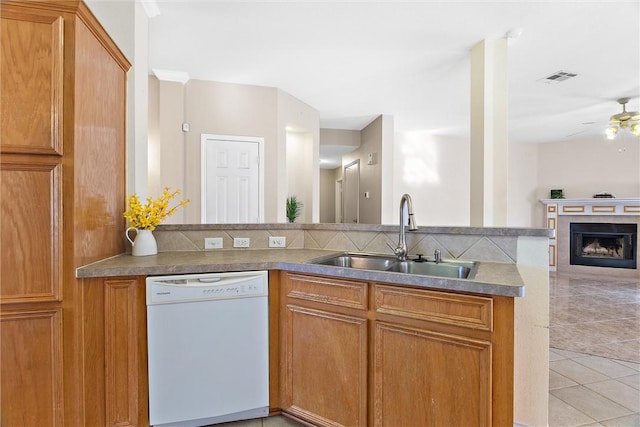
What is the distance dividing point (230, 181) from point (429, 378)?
3544mm

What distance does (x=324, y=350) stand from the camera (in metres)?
1.61

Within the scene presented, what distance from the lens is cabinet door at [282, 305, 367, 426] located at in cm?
151

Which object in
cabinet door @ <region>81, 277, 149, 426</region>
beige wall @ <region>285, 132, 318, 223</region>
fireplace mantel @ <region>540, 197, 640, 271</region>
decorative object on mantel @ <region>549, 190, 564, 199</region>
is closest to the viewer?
cabinet door @ <region>81, 277, 149, 426</region>

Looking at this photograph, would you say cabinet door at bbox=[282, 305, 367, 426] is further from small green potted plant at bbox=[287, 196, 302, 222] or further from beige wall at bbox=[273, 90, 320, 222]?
small green potted plant at bbox=[287, 196, 302, 222]

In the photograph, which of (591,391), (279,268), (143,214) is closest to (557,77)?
(591,391)

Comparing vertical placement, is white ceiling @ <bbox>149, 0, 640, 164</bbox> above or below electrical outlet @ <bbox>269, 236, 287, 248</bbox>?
above

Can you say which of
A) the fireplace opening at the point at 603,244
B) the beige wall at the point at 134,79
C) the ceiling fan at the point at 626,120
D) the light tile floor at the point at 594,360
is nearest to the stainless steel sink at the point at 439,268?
the light tile floor at the point at 594,360

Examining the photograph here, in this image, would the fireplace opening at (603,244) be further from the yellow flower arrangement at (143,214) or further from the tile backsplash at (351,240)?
the yellow flower arrangement at (143,214)

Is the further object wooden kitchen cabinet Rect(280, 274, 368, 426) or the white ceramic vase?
the white ceramic vase

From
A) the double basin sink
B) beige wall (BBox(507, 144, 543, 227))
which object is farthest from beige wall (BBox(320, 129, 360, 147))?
the double basin sink

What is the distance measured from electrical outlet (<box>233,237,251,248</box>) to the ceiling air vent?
4.08 m

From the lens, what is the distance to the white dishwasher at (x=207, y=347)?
1.59m

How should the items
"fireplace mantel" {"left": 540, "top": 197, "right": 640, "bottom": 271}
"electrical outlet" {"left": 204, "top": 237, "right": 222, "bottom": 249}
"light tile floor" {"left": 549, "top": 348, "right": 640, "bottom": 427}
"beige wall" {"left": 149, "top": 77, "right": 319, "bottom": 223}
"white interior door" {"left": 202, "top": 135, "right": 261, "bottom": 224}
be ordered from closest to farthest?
1. "light tile floor" {"left": 549, "top": 348, "right": 640, "bottom": 427}
2. "electrical outlet" {"left": 204, "top": 237, "right": 222, "bottom": 249}
3. "beige wall" {"left": 149, "top": 77, "right": 319, "bottom": 223}
4. "white interior door" {"left": 202, "top": 135, "right": 261, "bottom": 224}
5. "fireplace mantel" {"left": 540, "top": 197, "right": 640, "bottom": 271}

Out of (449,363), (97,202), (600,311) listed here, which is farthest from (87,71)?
(600,311)
